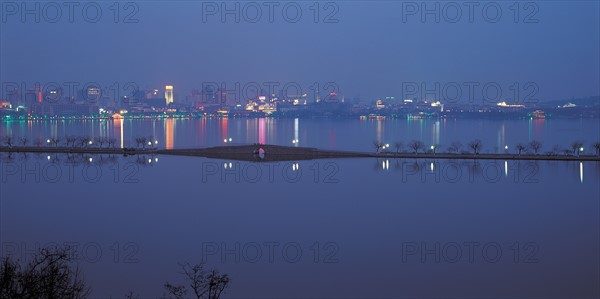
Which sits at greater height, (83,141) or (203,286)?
(83,141)

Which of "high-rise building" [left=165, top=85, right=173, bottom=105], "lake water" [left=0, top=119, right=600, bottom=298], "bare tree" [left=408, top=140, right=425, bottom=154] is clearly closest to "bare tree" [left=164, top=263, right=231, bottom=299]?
"lake water" [left=0, top=119, right=600, bottom=298]

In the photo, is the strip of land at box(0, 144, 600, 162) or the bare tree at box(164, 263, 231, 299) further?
the strip of land at box(0, 144, 600, 162)

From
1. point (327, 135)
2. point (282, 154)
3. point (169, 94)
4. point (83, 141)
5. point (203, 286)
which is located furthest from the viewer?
point (169, 94)

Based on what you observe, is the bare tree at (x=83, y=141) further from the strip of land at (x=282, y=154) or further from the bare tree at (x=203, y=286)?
the bare tree at (x=203, y=286)

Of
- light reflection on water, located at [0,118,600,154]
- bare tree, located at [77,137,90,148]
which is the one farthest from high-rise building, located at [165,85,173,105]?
bare tree, located at [77,137,90,148]

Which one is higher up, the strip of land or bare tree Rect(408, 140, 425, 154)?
bare tree Rect(408, 140, 425, 154)

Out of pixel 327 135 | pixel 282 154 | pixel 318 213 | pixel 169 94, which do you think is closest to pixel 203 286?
pixel 318 213

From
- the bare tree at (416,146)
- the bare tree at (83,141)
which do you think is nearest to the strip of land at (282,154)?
the bare tree at (416,146)

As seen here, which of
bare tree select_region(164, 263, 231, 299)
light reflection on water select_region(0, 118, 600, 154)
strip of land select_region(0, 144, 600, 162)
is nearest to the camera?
bare tree select_region(164, 263, 231, 299)

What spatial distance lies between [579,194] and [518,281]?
214 inches

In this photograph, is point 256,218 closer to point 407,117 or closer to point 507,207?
point 507,207

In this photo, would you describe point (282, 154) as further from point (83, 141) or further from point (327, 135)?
point (327, 135)

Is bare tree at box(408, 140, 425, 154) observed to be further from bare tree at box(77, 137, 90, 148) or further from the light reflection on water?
bare tree at box(77, 137, 90, 148)

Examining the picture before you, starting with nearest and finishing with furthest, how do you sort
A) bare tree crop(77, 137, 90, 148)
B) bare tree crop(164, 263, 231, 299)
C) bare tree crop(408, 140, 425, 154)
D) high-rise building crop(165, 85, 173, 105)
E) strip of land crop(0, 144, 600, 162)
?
bare tree crop(164, 263, 231, 299)
strip of land crop(0, 144, 600, 162)
bare tree crop(408, 140, 425, 154)
bare tree crop(77, 137, 90, 148)
high-rise building crop(165, 85, 173, 105)
